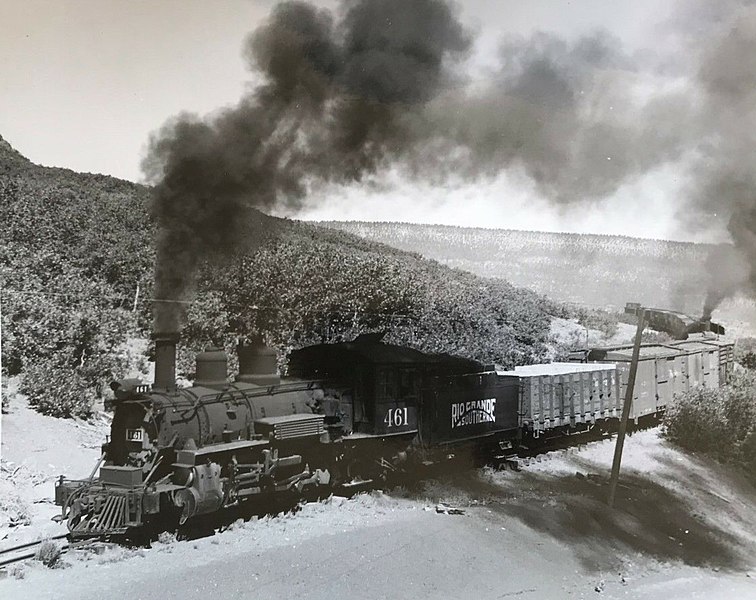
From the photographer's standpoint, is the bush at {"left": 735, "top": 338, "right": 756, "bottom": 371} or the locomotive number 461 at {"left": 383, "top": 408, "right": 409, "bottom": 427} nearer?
the locomotive number 461 at {"left": 383, "top": 408, "right": 409, "bottom": 427}

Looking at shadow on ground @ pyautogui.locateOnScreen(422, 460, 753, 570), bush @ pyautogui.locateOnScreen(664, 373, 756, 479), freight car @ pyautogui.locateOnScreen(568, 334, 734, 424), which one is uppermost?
freight car @ pyautogui.locateOnScreen(568, 334, 734, 424)

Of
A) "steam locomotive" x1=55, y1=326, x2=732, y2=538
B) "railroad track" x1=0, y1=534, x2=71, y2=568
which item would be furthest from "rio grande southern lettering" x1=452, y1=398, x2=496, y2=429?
"railroad track" x1=0, y1=534, x2=71, y2=568

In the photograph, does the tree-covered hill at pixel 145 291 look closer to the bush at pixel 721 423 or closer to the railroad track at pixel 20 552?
the railroad track at pixel 20 552

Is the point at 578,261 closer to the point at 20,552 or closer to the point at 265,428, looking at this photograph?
the point at 265,428

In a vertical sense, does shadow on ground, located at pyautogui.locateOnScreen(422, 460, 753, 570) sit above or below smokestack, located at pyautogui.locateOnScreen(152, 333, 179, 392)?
below

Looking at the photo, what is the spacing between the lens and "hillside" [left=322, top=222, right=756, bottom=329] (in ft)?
24.6

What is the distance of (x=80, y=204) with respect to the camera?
8016mm

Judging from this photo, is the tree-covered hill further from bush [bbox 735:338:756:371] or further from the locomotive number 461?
bush [bbox 735:338:756:371]

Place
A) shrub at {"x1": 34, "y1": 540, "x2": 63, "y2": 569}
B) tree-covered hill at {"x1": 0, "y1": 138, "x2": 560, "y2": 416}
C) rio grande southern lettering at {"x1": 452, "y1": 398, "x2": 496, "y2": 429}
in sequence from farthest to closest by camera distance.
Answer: rio grande southern lettering at {"x1": 452, "y1": 398, "x2": 496, "y2": 429} → tree-covered hill at {"x1": 0, "y1": 138, "x2": 560, "y2": 416} → shrub at {"x1": 34, "y1": 540, "x2": 63, "y2": 569}

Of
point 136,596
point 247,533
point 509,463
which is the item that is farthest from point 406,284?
point 136,596

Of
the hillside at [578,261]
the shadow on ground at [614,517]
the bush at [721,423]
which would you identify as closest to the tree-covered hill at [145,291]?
the hillside at [578,261]

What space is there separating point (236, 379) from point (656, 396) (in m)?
6.07

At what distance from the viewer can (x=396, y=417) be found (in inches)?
259

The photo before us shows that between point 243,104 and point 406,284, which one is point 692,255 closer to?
point 406,284
